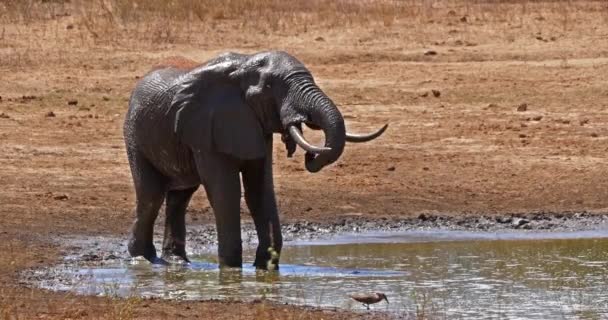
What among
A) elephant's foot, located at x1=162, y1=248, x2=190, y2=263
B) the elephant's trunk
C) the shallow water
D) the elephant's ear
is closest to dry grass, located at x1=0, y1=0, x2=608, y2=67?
the shallow water

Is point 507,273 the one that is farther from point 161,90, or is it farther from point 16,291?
point 16,291

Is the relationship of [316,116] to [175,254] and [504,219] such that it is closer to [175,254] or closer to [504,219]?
[175,254]

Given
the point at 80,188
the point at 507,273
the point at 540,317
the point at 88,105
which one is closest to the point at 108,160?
the point at 80,188

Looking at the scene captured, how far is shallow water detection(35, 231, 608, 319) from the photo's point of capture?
1114 centimetres

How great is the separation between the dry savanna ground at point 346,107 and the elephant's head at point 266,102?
1.49m

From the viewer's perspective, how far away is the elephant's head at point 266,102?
455 inches

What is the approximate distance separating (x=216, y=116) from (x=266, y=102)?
0.42 metres

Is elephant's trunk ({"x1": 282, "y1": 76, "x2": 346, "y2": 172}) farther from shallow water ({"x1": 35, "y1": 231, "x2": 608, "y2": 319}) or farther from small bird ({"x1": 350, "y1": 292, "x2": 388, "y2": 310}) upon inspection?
small bird ({"x1": 350, "y1": 292, "x2": 388, "y2": 310})

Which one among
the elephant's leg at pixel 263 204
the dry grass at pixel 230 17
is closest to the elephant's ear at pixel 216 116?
the elephant's leg at pixel 263 204

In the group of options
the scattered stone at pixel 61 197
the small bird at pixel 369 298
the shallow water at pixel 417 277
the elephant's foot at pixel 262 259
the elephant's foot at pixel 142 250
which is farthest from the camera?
the scattered stone at pixel 61 197

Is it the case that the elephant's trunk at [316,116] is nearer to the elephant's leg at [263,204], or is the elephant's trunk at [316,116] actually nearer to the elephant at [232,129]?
the elephant at [232,129]

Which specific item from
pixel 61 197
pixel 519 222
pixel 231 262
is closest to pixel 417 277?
pixel 231 262

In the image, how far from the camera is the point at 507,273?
1270 cm

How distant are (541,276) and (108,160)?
19.2 feet
